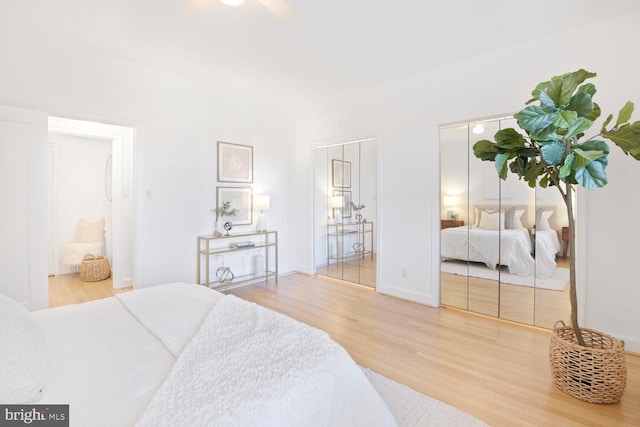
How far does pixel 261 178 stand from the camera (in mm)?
4785

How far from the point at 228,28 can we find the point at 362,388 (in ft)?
9.82

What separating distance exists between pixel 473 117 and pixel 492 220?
1127 millimetres

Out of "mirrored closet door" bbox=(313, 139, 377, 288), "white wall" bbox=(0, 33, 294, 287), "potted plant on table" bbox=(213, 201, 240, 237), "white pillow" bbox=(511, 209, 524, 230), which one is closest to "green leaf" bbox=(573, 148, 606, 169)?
"white pillow" bbox=(511, 209, 524, 230)

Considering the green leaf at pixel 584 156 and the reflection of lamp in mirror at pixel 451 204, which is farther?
the reflection of lamp in mirror at pixel 451 204

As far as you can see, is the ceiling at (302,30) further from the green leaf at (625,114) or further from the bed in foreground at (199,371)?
the bed in foreground at (199,371)

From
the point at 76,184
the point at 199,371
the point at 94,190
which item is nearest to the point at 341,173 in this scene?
the point at 199,371

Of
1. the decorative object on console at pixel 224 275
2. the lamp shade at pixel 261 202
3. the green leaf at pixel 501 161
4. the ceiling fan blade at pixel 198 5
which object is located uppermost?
the ceiling fan blade at pixel 198 5

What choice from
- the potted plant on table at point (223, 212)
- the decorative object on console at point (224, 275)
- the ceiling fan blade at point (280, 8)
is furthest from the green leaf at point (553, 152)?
the decorative object on console at point (224, 275)

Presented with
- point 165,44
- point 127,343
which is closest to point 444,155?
point 165,44

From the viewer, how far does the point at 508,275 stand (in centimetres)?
326

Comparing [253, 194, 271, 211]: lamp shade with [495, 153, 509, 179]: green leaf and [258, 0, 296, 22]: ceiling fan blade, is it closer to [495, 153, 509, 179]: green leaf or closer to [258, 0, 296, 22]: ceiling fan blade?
[258, 0, 296, 22]: ceiling fan blade

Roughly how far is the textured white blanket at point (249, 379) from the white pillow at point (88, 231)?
474cm

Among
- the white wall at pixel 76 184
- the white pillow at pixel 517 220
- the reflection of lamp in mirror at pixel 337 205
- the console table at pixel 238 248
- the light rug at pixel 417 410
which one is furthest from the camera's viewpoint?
the white wall at pixel 76 184

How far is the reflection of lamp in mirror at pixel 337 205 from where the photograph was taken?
4.74 metres
